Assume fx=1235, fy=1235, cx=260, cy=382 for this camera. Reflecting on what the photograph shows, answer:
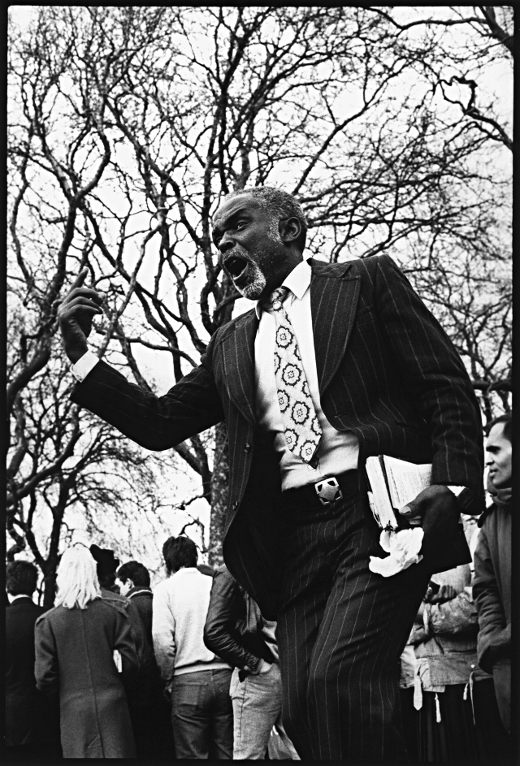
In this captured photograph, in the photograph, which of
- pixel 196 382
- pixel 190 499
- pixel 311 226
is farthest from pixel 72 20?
pixel 196 382

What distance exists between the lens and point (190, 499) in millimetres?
18719

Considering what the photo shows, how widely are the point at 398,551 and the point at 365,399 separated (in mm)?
462

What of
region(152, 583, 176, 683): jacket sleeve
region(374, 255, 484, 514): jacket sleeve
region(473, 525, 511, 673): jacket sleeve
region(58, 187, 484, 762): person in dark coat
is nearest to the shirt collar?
region(58, 187, 484, 762): person in dark coat

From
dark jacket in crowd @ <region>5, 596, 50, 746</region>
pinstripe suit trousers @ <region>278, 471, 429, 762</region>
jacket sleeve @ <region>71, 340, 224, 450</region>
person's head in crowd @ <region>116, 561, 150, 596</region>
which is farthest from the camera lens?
person's head in crowd @ <region>116, 561, 150, 596</region>

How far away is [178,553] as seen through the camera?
298 inches

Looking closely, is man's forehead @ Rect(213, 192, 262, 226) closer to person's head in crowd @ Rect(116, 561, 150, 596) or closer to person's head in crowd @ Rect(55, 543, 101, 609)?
person's head in crowd @ Rect(55, 543, 101, 609)

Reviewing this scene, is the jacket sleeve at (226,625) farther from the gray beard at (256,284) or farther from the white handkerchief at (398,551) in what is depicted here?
the white handkerchief at (398,551)

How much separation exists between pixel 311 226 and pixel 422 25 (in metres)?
3.06

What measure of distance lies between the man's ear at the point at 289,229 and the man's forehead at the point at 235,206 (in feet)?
0.29

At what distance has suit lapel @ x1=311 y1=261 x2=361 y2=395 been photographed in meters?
3.32

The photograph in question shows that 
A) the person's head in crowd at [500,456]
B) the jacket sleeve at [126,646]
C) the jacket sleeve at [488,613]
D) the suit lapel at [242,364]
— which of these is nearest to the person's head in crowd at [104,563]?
the jacket sleeve at [126,646]

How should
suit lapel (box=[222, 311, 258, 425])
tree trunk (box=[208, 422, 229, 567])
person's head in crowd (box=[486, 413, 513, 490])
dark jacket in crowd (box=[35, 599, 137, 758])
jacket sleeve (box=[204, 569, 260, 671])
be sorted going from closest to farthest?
suit lapel (box=[222, 311, 258, 425]), person's head in crowd (box=[486, 413, 513, 490]), dark jacket in crowd (box=[35, 599, 137, 758]), jacket sleeve (box=[204, 569, 260, 671]), tree trunk (box=[208, 422, 229, 567])

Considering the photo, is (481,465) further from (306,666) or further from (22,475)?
(22,475)

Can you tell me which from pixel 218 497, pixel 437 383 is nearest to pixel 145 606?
pixel 437 383
